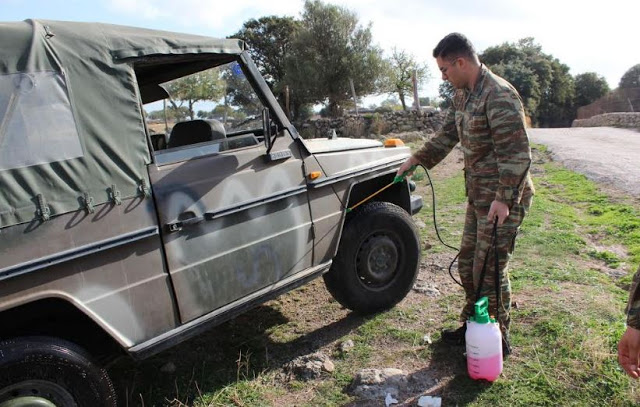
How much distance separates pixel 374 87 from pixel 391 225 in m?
24.4

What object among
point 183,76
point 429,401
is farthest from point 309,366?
point 183,76

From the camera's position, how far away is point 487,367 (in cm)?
274

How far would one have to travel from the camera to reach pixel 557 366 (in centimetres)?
289

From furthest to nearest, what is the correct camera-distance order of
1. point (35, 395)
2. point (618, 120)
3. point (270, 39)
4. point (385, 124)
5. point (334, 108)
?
point (270, 39), point (334, 108), point (618, 120), point (385, 124), point (35, 395)

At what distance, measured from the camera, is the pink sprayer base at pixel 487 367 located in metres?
2.74

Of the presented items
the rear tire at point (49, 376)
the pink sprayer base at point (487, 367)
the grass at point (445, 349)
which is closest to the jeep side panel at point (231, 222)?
the rear tire at point (49, 376)

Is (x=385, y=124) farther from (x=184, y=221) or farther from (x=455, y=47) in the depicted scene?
(x=184, y=221)

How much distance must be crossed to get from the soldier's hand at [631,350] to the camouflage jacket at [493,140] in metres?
1.22

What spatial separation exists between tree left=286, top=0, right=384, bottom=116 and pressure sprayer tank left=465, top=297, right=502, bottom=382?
80.4 ft

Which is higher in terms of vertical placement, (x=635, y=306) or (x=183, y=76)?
(x=183, y=76)

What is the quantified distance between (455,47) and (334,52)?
24.5 meters

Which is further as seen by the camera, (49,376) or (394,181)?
(394,181)

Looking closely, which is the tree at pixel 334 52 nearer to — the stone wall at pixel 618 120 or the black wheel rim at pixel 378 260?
the stone wall at pixel 618 120

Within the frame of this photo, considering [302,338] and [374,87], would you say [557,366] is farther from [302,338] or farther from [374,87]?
[374,87]
